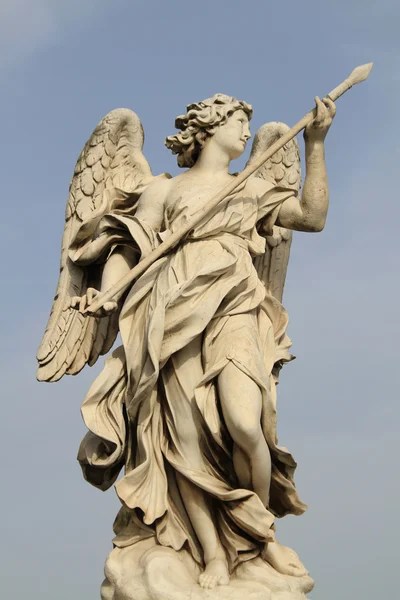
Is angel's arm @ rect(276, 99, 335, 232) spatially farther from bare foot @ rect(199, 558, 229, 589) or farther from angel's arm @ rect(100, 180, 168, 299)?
bare foot @ rect(199, 558, 229, 589)

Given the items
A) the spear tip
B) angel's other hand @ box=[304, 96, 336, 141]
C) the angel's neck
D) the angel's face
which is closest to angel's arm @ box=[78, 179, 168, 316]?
the angel's neck

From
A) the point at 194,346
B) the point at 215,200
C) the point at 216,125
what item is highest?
the point at 216,125

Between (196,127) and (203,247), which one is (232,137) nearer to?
(196,127)

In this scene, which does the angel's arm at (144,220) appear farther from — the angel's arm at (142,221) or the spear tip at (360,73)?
the spear tip at (360,73)

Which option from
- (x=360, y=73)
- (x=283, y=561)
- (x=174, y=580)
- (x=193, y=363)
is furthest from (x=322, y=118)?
(x=174, y=580)

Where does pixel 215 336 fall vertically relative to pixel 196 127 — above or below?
below

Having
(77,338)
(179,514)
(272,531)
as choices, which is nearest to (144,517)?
(179,514)

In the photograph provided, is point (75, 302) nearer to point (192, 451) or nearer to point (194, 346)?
point (194, 346)

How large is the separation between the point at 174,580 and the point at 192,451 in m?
0.84

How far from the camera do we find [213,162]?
8609 millimetres

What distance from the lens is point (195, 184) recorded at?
8531 millimetres

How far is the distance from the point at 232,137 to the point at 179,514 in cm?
265

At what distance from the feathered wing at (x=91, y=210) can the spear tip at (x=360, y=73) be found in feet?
5.49

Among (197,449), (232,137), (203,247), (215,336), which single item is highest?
(232,137)
